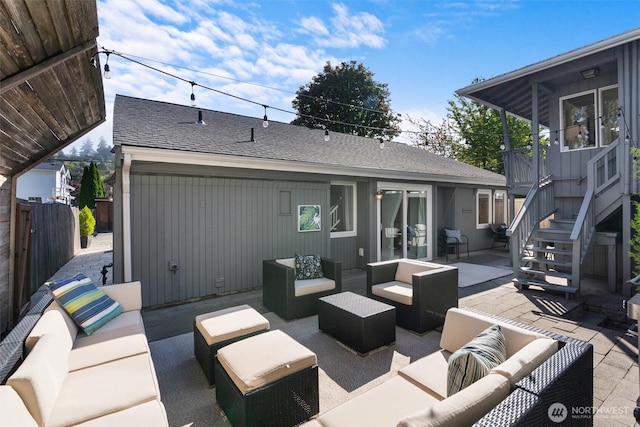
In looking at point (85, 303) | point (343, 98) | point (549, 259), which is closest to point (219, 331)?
point (85, 303)

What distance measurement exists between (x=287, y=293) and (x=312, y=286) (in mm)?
418

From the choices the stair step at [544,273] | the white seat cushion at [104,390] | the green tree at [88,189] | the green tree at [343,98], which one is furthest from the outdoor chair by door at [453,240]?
the green tree at [88,189]

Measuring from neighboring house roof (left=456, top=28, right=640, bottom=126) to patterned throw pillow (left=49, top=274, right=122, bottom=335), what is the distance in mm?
8088

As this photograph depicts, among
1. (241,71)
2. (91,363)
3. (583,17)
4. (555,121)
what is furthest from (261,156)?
(583,17)

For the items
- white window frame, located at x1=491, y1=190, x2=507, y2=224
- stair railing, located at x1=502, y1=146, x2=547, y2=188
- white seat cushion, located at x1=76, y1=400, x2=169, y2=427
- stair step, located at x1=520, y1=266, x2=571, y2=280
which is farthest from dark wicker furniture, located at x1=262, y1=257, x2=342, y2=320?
white window frame, located at x1=491, y1=190, x2=507, y2=224

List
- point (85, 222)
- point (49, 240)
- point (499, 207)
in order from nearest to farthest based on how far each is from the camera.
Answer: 1. point (49, 240)
2. point (499, 207)
3. point (85, 222)

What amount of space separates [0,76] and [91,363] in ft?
7.33

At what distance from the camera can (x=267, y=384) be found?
216cm

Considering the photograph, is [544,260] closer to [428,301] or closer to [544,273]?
[544,273]

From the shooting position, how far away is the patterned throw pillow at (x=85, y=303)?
289cm

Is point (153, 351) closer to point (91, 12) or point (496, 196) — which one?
point (91, 12)

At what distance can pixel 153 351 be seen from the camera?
3504 millimetres

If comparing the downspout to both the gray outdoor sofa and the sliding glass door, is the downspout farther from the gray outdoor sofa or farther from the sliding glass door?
the sliding glass door

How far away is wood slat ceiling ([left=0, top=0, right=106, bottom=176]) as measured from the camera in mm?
1995
